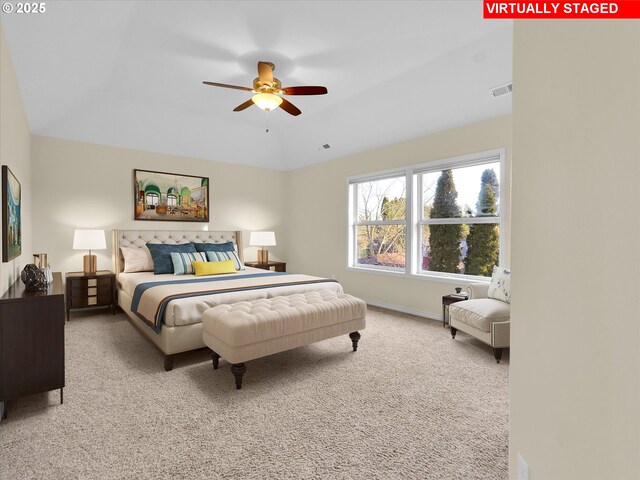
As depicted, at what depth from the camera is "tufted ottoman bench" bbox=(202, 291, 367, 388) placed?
2.48 m

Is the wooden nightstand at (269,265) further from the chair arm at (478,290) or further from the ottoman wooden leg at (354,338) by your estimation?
the chair arm at (478,290)

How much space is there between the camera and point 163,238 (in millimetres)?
5398

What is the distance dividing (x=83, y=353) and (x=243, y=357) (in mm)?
1891

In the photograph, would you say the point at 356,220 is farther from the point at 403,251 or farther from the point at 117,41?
the point at 117,41

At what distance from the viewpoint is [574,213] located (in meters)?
0.92

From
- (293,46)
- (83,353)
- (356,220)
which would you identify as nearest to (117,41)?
(293,46)

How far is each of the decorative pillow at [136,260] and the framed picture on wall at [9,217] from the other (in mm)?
1894

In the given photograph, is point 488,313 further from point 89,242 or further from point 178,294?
point 89,242

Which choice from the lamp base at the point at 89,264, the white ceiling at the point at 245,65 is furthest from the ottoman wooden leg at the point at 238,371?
the lamp base at the point at 89,264

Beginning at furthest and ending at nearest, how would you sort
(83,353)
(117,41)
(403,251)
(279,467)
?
(403,251), (83,353), (117,41), (279,467)

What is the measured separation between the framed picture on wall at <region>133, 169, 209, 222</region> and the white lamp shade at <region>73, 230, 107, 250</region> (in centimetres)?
77

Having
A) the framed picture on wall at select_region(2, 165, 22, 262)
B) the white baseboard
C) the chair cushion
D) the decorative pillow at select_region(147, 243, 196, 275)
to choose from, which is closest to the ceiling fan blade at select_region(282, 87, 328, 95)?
the framed picture on wall at select_region(2, 165, 22, 262)

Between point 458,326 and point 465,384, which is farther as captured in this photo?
point 458,326

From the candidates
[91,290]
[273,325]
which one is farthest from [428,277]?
[91,290]
